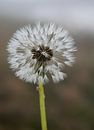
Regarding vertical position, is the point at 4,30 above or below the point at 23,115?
above

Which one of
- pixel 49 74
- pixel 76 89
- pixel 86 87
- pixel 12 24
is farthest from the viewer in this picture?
pixel 12 24

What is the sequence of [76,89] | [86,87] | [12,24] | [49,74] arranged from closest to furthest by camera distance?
[49,74]
[86,87]
[76,89]
[12,24]

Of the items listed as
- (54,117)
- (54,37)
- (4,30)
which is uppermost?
(4,30)

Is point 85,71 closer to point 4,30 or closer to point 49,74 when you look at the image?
point 4,30

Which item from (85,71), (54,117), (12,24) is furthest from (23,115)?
(12,24)

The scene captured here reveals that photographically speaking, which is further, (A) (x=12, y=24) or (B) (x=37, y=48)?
(A) (x=12, y=24)
